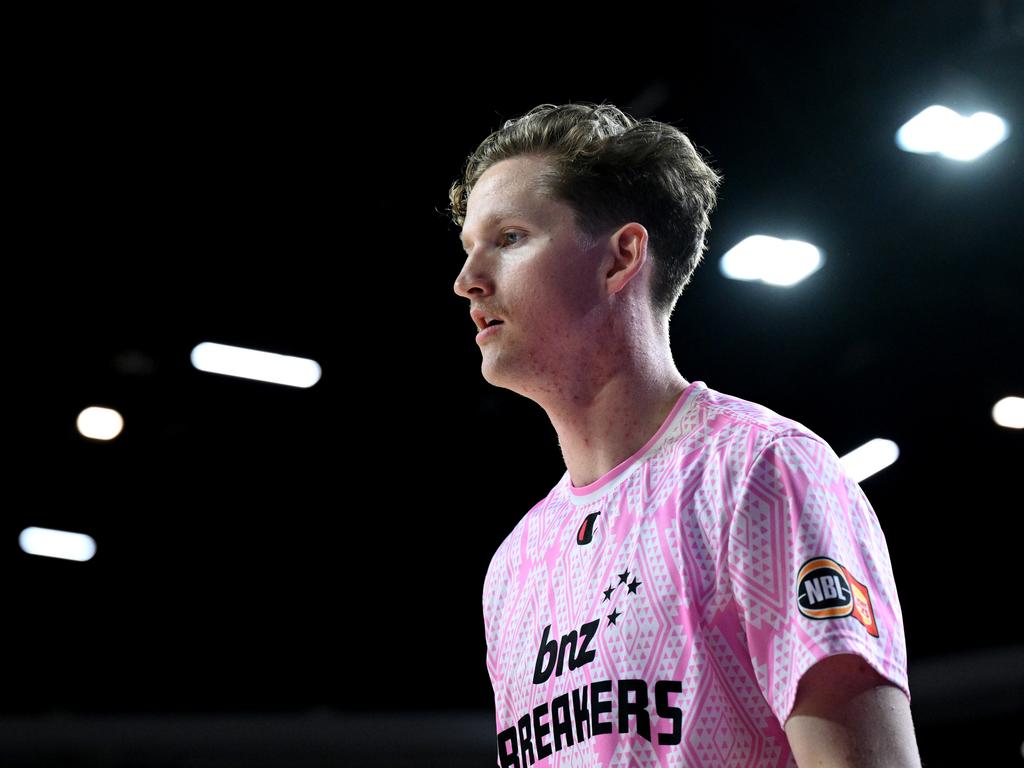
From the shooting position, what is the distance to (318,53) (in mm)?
4816

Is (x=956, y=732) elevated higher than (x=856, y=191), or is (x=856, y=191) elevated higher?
(x=856, y=191)

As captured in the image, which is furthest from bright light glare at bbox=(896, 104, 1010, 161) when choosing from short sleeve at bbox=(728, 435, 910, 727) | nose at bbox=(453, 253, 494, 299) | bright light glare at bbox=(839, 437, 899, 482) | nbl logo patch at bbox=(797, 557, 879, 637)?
nbl logo patch at bbox=(797, 557, 879, 637)

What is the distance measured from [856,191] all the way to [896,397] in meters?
2.59

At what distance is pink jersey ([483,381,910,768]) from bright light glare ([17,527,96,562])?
9198 mm

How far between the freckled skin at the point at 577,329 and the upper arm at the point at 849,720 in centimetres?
53

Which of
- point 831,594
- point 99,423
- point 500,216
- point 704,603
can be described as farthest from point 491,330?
point 99,423

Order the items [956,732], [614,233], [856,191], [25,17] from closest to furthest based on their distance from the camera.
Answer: [614,233] → [25,17] → [856,191] → [956,732]

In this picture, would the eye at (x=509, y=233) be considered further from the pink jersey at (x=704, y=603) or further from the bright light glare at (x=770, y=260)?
the bright light glare at (x=770, y=260)

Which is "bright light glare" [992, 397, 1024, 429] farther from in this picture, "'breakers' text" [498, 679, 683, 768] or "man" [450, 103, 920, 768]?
"'breakers' text" [498, 679, 683, 768]

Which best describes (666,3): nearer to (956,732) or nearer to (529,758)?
(529,758)

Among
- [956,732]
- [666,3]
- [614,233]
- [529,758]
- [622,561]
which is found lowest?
[529,758]

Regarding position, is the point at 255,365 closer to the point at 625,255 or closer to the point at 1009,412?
the point at 1009,412

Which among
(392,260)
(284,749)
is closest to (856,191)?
(392,260)

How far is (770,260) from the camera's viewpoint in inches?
245
